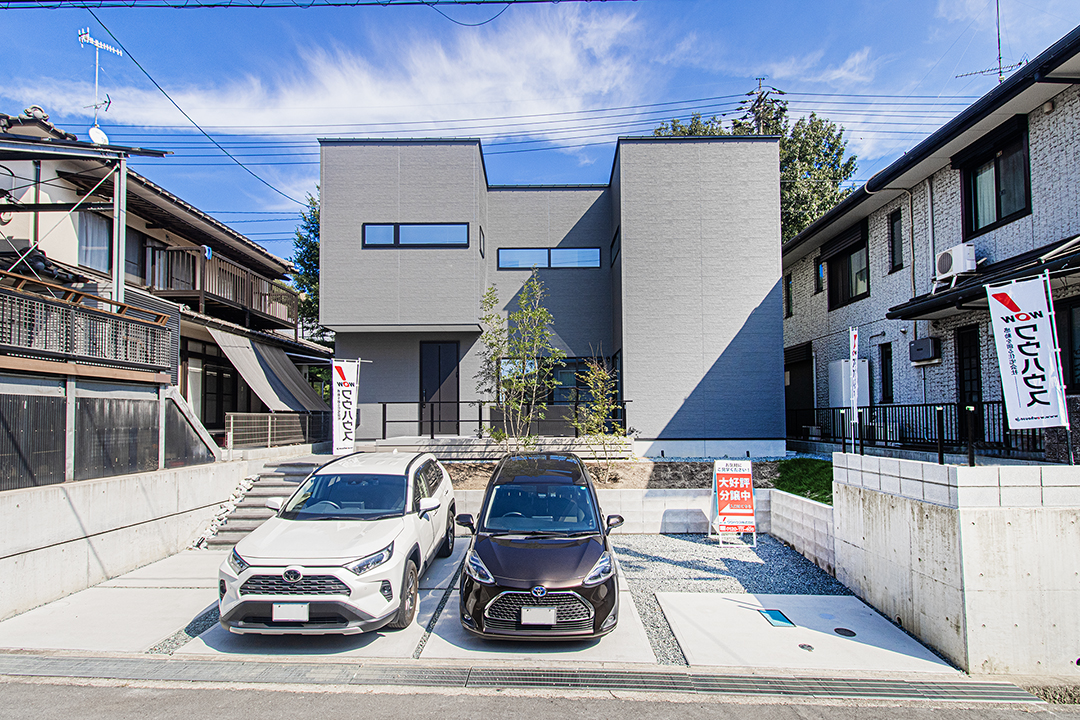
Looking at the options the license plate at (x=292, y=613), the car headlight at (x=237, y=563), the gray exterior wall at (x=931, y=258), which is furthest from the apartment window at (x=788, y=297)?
the car headlight at (x=237, y=563)

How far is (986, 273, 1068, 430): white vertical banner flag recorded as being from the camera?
17.5 feet

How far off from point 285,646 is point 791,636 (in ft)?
15.7

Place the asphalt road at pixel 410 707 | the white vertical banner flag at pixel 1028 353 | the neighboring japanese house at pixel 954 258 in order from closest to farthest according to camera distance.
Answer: the asphalt road at pixel 410 707 → the white vertical banner flag at pixel 1028 353 → the neighboring japanese house at pixel 954 258

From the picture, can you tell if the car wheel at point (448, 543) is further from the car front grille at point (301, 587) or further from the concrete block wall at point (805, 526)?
the concrete block wall at point (805, 526)

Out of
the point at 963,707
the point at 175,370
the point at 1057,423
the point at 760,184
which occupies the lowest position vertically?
the point at 963,707

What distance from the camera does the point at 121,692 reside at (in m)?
4.63

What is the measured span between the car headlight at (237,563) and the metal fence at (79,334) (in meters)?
3.85

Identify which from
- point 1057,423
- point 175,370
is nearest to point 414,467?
point 175,370

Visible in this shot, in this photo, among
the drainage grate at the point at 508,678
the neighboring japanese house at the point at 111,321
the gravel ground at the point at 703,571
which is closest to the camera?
the drainage grate at the point at 508,678

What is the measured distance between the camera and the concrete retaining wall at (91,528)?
632 cm

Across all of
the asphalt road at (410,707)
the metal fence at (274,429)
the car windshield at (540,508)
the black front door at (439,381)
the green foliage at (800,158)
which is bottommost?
the asphalt road at (410,707)

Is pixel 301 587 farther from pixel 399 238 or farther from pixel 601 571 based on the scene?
pixel 399 238

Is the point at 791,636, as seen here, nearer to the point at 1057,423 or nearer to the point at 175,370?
the point at 1057,423

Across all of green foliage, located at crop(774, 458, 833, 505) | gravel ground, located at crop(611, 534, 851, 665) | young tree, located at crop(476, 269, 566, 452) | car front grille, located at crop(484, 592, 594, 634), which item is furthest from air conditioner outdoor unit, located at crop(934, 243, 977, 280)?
car front grille, located at crop(484, 592, 594, 634)
